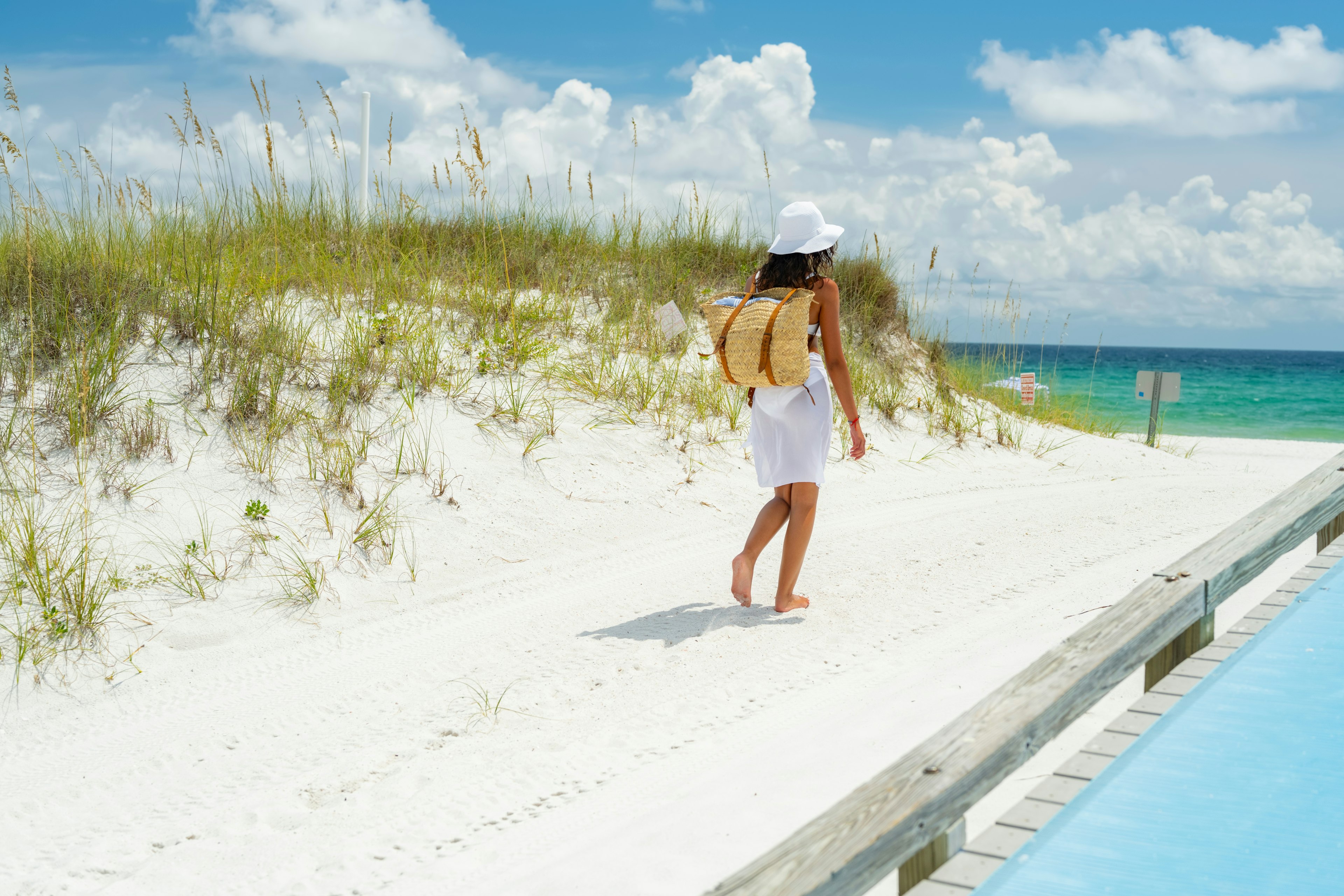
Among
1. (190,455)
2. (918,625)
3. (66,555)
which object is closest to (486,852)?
(918,625)

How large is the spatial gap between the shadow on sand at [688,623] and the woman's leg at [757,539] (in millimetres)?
117

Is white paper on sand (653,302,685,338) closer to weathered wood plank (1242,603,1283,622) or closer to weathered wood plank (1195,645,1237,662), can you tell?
weathered wood plank (1242,603,1283,622)

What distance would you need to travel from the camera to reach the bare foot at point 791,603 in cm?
449

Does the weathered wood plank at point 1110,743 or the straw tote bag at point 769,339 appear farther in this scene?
the straw tote bag at point 769,339

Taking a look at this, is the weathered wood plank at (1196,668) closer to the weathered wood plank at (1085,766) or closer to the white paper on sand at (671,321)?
the weathered wood plank at (1085,766)

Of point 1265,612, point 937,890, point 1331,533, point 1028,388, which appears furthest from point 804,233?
point 1028,388

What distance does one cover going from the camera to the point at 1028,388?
10.9 m

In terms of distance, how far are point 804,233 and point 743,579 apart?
5.49ft

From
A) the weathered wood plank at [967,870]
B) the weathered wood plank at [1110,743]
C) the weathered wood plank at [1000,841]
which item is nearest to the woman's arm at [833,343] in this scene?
the weathered wood plank at [1110,743]

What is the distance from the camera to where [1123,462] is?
971 cm

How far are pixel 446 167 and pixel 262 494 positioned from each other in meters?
4.03

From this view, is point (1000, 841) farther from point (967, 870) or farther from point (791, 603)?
point (791, 603)

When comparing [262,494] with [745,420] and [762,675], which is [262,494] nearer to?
[762,675]

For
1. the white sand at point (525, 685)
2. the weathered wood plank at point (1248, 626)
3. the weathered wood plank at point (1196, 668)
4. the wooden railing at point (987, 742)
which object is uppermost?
the wooden railing at point (987, 742)
